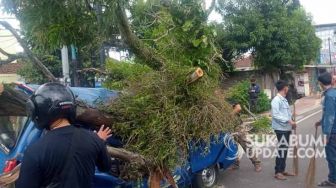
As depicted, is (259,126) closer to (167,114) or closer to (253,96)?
(167,114)

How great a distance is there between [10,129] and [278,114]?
4178 mm

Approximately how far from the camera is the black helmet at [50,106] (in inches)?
98.6

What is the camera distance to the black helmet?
2504 millimetres

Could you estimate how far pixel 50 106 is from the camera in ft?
8.21

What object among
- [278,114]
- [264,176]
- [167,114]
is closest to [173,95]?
[167,114]

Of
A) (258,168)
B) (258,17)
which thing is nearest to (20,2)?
(258,168)

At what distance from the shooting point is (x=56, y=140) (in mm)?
2439

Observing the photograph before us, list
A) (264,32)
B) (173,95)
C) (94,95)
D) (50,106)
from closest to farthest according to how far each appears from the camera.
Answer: (50,106)
(173,95)
(94,95)
(264,32)

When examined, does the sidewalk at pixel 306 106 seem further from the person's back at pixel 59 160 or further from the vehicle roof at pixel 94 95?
the person's back at pixel 59 160

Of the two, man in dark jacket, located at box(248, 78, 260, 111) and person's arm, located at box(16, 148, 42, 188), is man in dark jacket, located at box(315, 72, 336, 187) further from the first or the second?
man in dark jacket, located at box(248, 78, 260, 111)

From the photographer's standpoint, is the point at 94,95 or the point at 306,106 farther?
the point at 306,106

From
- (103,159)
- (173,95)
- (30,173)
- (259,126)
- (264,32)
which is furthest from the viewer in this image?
(264,32)

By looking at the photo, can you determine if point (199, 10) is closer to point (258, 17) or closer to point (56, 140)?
point (56, 140)

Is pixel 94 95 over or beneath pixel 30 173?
over
